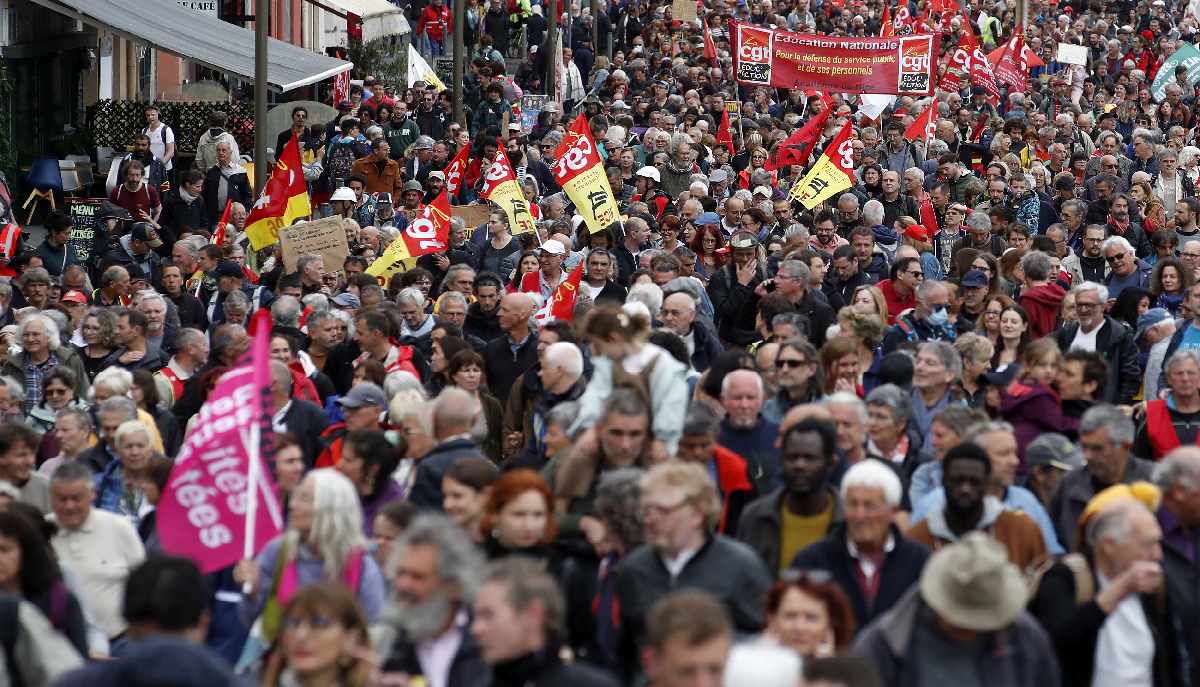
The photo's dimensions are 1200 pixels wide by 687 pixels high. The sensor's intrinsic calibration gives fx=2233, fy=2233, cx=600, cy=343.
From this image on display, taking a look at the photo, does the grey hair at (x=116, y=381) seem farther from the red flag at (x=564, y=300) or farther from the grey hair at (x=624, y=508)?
the grey hair at (x=624, y=508)

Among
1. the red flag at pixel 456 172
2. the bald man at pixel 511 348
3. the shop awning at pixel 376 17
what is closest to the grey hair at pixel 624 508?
the bald man at pixel 511 348

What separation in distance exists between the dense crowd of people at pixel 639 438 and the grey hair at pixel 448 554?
15 mm

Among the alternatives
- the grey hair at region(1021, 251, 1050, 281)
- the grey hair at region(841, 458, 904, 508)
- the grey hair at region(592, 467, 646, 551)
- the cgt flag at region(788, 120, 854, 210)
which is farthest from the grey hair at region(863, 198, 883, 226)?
the grey hair at region(592, 467, 646, 551)

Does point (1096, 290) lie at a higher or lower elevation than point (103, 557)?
higher

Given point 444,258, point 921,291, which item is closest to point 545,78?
point 444,258

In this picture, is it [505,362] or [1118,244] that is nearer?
[505,362]

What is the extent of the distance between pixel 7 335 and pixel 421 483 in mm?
5118

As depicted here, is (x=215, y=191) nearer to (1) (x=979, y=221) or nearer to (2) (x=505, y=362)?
(1) (x=979, y=221)

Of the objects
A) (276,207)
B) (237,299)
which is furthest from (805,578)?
(276,207)

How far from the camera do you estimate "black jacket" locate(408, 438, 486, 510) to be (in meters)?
8.79

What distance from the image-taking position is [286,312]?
44.2ft

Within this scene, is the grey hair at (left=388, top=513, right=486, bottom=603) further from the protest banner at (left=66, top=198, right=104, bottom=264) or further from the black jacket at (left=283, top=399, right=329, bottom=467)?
the protest banner at (left=66, top=198, right=104, bottom=264)

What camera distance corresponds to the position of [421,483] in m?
8.88

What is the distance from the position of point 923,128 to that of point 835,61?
8.95ft
